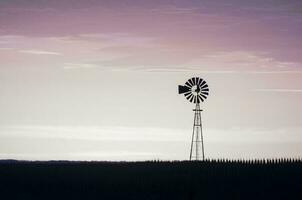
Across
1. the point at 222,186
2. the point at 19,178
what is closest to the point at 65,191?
the point at 222,186

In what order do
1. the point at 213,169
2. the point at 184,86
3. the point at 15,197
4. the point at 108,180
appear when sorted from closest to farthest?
the point at 15,197, the point at 108,180, the point at 213,169, the point at 184,86

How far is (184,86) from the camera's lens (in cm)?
6562

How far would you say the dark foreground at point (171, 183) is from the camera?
4009cm

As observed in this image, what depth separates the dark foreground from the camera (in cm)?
4009

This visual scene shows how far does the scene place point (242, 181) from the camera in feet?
160

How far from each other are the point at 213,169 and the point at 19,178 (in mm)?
14696

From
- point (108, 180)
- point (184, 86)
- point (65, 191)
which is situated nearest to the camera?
point (65, 191)

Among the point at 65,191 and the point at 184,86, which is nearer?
the point at 65,191

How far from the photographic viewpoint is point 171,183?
49.0 metres

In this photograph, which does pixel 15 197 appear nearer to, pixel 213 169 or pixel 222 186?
pixel 222 186

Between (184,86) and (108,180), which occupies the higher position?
(184,86)

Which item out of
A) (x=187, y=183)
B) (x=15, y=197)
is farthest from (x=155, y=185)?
(x=15, y=197)

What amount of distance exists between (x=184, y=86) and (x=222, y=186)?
2132cm

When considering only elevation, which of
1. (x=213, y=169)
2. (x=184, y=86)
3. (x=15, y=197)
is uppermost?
(x=184, y=86)
